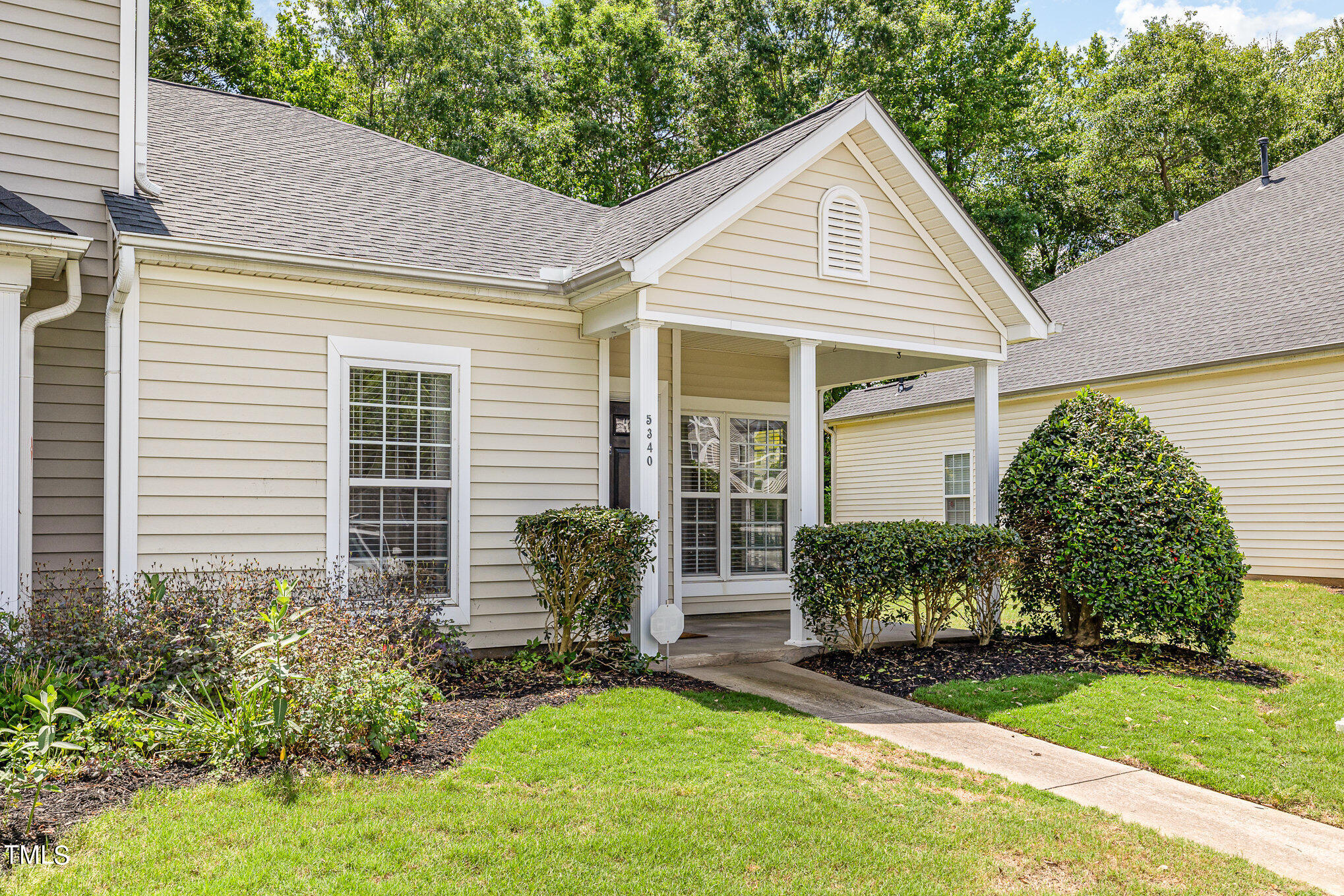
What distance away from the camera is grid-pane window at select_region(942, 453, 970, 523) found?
57.4 feet

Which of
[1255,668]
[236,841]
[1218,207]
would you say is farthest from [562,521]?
[1218,207]

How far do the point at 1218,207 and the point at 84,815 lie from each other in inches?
788

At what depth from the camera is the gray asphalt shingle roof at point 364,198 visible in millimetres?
7227

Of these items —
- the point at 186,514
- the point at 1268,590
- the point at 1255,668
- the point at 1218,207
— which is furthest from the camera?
the point at 1218,207

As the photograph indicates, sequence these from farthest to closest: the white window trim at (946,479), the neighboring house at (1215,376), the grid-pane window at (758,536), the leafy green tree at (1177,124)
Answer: the leafy green tree at (1177,124) < the white window trim at (946,479) < the neighboring house at (1215,376) < the grid-pane window at (758,536)

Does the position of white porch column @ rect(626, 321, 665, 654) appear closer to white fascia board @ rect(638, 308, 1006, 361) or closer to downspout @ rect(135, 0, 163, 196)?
white fascia board @ rect(638, 308, 1006, 361)

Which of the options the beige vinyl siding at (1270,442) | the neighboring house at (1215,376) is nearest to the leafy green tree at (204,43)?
the neighboring house at (1215,376)

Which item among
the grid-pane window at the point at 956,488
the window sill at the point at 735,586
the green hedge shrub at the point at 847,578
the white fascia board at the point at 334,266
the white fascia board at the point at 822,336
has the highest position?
the white fascia board at the point at 334,266

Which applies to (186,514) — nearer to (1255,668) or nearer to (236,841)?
(236,841)

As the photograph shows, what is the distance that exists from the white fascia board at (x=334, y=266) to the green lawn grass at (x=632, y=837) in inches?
148

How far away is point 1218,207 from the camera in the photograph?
1789cm

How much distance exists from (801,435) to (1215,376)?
8.28 meters

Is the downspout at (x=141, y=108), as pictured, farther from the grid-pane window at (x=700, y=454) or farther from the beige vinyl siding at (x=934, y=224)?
the beige vinyl siding at (x=934, y=224)

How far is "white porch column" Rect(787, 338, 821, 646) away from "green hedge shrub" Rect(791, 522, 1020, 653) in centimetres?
23
